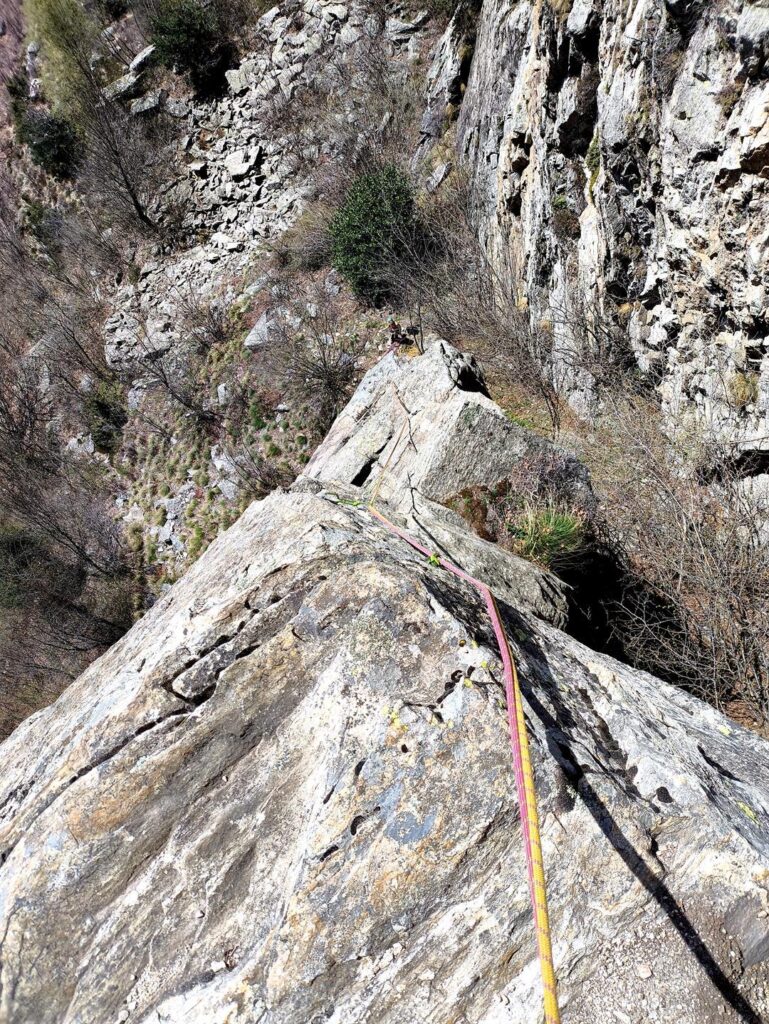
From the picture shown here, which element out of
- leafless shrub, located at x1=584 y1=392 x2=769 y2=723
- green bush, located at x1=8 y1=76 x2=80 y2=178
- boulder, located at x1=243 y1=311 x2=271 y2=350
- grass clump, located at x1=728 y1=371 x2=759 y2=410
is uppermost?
green bush, located at x1=8 y1=76 x2=80 y2=178

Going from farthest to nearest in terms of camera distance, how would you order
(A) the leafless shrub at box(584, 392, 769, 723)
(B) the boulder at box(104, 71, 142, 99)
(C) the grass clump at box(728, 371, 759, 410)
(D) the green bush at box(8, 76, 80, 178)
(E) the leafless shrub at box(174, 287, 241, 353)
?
(D) the green bush at box(8, 76, 80, 178)
(B) the boulder at box(104, 71, 142, 99)
(E) the leafless shrub at box(174, 287, 241, 353)
(C) the grass clump at box(728, 371, 759, 410)
(A) the leafless shrub at box(584, 392, 769, 723)

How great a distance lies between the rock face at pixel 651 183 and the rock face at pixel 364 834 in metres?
4.67

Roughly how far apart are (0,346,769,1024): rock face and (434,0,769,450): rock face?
4.67m

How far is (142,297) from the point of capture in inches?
775

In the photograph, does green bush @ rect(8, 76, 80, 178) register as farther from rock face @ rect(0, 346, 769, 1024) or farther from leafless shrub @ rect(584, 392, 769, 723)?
rock face @ rect(0, 346, 769, 1024)

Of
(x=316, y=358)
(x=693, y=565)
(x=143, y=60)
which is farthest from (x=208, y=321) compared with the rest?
(x=693, y=565)

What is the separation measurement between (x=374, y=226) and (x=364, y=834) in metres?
14.0

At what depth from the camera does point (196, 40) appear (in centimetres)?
1970

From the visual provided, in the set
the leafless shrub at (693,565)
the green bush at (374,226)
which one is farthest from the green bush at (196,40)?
the leafless shrub at (693,565)

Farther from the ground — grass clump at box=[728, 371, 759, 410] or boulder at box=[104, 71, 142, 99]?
boulder at box=[104, 71, 142, 99]

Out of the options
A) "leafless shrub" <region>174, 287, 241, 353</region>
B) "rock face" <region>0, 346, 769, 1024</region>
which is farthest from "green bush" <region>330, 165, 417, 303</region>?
"rock face" <region>0, 346, 769, 1024</region>

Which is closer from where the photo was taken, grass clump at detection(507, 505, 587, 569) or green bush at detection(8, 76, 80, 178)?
grass clump at detection(507, 505, 587, 569)

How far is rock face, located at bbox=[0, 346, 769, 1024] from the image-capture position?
2.29 meters

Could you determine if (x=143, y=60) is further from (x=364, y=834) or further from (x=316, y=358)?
(x=364, y=834)
